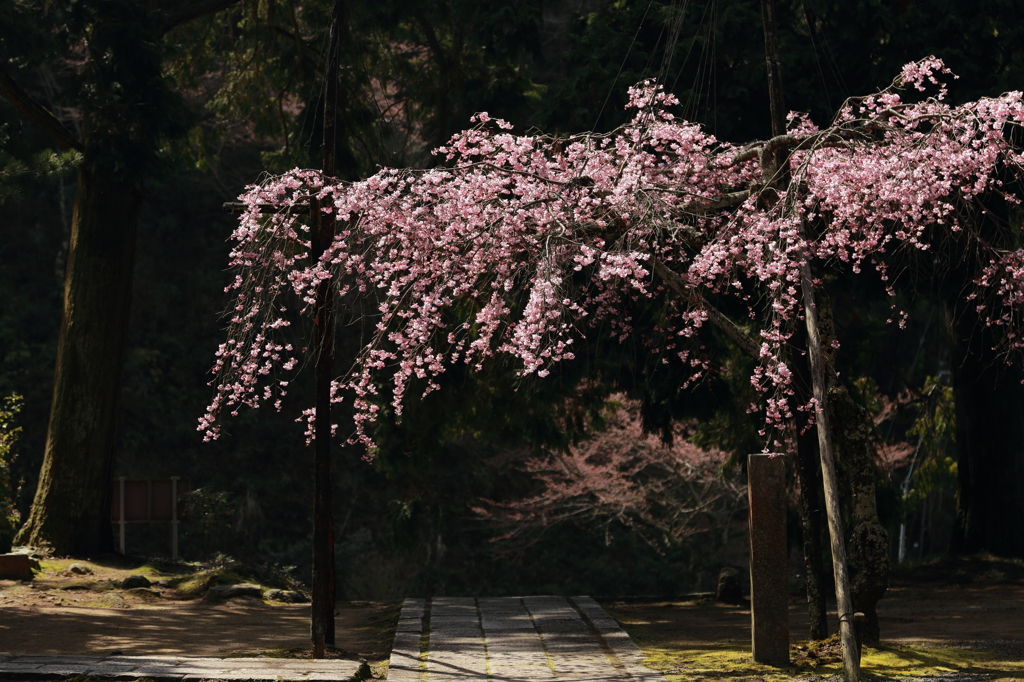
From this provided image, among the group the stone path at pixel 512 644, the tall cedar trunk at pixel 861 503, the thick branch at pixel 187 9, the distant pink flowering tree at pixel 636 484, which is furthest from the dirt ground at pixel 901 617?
the thick branch at pixel 187 9

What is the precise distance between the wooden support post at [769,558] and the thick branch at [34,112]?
10424 mm

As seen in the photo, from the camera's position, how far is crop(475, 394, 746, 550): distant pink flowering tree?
19406 mm

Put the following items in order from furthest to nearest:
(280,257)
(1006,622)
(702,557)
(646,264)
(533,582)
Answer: (533,582) < (702,557) < (1006,622) < (646,264) < (280,257)

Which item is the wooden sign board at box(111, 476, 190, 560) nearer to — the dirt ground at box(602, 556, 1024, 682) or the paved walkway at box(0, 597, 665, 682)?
the paved walkway at box(0, 597, 665, 682)

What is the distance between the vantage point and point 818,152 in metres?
8.18

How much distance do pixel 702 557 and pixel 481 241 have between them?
1558cm

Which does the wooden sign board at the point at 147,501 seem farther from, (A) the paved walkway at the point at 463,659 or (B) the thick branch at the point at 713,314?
(B) the thick branch at the point at 713,314

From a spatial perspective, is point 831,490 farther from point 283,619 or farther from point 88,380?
point 88,380

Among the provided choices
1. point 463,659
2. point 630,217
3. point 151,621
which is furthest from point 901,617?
point 151,621

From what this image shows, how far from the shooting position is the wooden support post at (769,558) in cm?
770

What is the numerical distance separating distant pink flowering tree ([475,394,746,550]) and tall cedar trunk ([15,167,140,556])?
26.6 feet

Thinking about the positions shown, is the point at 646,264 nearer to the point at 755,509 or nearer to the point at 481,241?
the point at 481,241

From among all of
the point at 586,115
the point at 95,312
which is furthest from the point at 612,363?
the point at 95,312

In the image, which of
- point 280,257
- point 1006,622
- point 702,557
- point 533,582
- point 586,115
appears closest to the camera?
point 280,257
